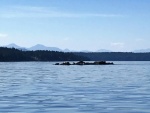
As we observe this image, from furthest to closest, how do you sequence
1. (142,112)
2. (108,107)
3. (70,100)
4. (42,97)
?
(42,97), (70,100), (108,107), (142,112)

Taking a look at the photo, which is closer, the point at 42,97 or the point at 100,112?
the point at 100,112

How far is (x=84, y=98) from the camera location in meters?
37.8

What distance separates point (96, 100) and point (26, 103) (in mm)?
5969

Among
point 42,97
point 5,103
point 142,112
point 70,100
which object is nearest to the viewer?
point 142,112

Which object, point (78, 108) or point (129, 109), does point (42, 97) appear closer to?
point (78, 108)

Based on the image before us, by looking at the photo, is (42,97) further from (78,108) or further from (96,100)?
(78,108)

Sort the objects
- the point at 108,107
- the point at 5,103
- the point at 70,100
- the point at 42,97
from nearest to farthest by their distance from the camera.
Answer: the point at 108,107
the point at 5,103
the point at 70,100
the point at 42,97

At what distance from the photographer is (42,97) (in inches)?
1519

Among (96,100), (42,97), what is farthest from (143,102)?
(42,97)

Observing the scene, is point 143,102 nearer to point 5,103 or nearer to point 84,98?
point 84,98

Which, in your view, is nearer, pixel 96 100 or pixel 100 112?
pixel 100 112

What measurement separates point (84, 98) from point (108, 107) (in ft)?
19.8

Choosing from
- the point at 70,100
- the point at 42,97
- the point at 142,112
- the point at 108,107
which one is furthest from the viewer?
the point at 42,97

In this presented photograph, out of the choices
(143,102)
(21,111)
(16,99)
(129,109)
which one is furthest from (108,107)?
(16,99)
